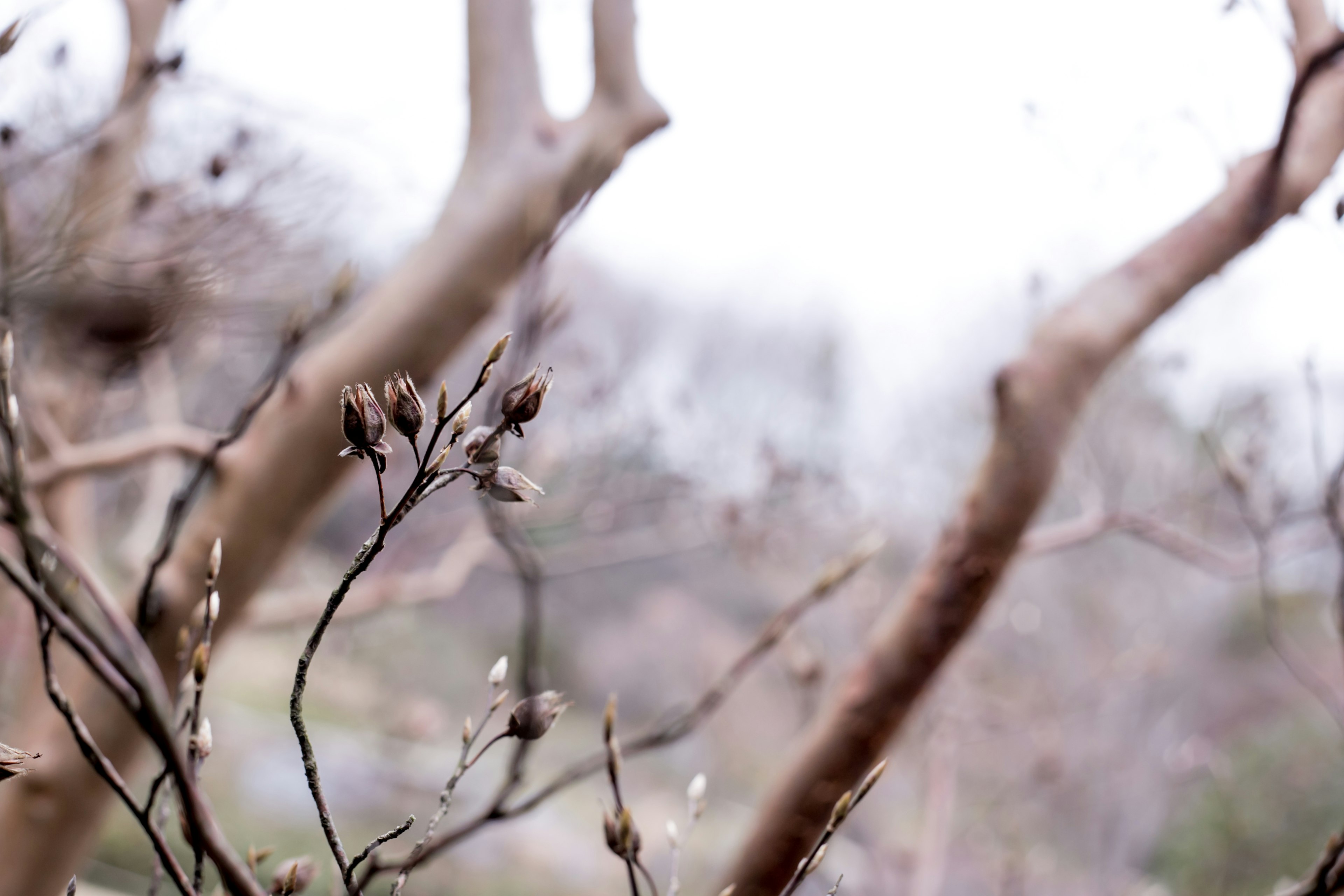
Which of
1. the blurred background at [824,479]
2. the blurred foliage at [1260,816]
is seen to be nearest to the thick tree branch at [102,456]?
the blurred background at [824,479]

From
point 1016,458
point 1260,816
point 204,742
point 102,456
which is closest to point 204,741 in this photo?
point 204,742

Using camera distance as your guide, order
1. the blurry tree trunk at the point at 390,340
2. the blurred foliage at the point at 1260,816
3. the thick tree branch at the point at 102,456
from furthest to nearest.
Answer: the blurred foliage at the point at 1260,816 → the thick tree branch at the point at 102,456 → the blurry tree trunk at the point at 390,340

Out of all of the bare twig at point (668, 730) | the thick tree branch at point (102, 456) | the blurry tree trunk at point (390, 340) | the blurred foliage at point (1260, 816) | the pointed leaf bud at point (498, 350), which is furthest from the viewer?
the blurred foliage at point (1260, 816)

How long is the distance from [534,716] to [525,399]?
10 centimetres

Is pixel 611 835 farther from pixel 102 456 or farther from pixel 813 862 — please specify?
pixel 102 456

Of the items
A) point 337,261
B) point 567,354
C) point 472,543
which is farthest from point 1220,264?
point 472,543

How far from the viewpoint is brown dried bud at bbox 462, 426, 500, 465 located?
230 mm

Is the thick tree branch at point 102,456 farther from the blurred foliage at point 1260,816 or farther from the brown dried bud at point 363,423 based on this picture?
the blurred foliage at point 1260,816

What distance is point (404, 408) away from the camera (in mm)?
228

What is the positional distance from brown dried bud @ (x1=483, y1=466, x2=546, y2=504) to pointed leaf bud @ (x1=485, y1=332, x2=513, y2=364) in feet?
0.10

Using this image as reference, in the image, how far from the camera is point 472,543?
6.11 ft

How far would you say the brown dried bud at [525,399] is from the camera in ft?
0.75

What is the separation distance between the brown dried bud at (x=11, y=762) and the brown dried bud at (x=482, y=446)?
0.13m

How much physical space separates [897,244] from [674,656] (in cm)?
247
